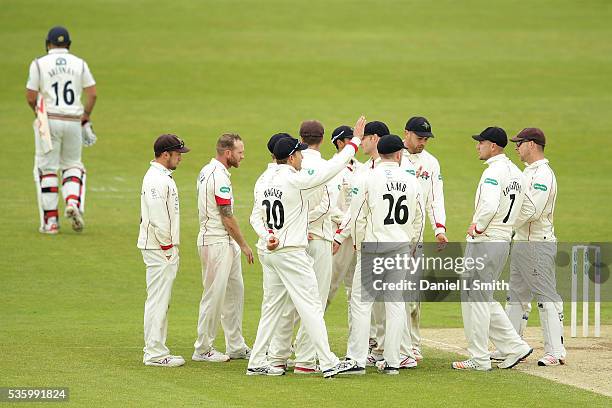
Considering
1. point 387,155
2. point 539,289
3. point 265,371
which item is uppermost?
point 387,155

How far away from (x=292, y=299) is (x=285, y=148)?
1375mm

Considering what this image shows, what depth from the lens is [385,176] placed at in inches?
423

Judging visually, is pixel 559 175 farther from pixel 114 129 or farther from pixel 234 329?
pixel 234 329

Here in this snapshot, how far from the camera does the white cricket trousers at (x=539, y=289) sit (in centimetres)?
1139

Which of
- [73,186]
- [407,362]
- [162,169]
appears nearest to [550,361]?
[407,362]

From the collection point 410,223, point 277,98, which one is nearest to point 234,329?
point 410,223

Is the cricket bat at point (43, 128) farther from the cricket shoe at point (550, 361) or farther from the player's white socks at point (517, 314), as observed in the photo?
the cricket shoe at point (550, 361)

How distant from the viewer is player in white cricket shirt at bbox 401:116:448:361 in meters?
11.7

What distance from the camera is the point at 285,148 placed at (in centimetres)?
1048

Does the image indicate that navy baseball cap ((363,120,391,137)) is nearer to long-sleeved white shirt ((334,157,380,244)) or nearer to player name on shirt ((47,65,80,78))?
long-sleeved white shirt ((334,157,380,244))

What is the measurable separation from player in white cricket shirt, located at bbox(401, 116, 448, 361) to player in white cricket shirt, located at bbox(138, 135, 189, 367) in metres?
2.38

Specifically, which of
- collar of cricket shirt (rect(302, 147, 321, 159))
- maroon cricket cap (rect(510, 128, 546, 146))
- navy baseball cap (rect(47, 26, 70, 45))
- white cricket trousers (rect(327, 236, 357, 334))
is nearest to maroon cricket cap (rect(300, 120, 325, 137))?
collar of cricket shirt (rect(302, 147, 321, 159))

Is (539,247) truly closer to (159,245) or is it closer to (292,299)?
(292,299)

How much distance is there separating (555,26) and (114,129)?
17606mm
